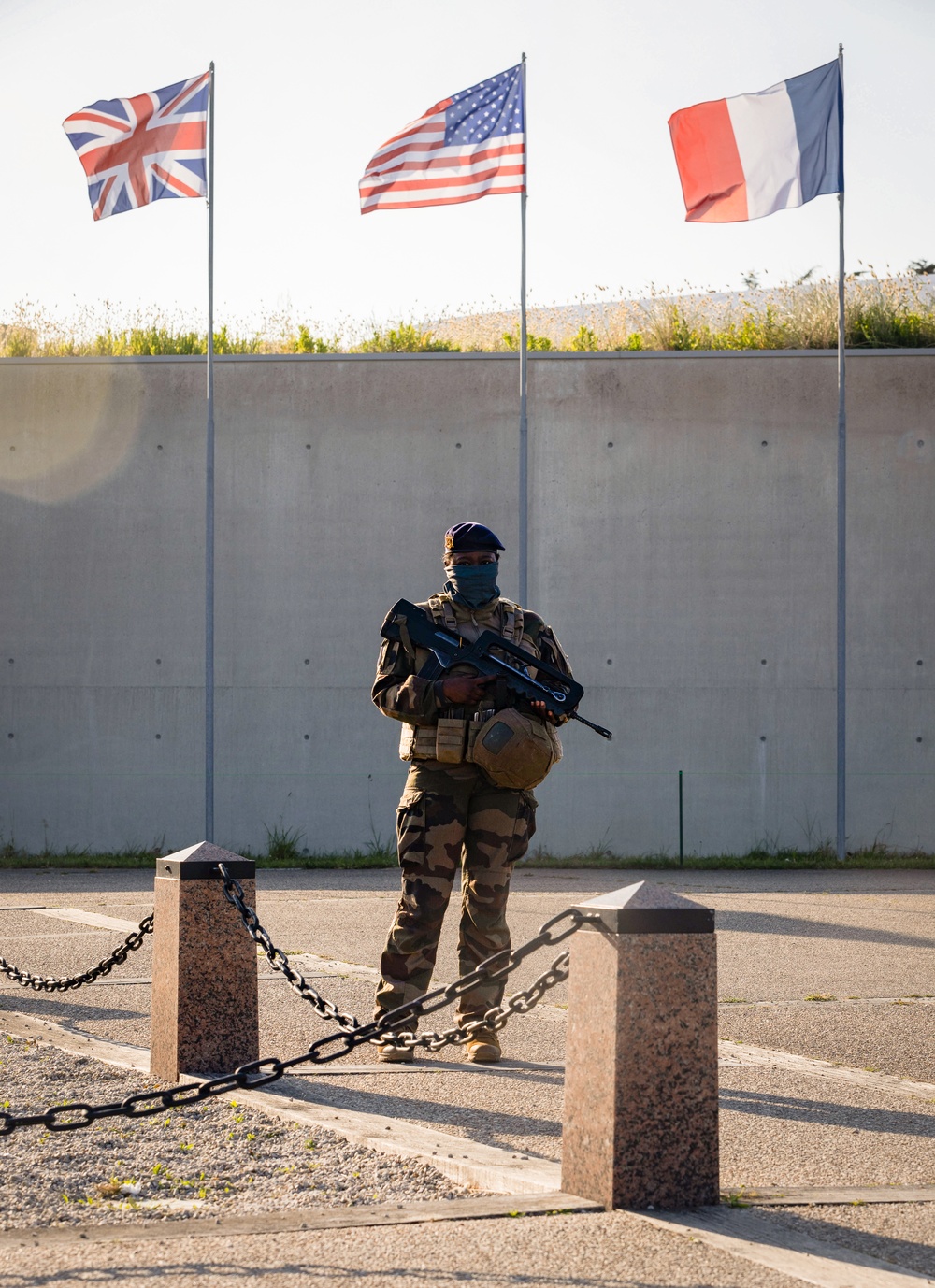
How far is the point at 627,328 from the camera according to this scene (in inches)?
895

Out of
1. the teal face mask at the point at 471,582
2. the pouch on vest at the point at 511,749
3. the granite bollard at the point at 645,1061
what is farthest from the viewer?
the teal face mask at the point at 471,582

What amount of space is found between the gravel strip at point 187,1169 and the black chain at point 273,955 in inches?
16.9

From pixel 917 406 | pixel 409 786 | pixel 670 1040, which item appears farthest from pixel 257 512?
pixel 670 1040

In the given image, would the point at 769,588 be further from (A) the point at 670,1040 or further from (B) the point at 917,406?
(A) the point at 670,1040

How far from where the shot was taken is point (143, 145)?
18594 millimetres

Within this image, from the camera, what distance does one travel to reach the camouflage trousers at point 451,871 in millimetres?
5949

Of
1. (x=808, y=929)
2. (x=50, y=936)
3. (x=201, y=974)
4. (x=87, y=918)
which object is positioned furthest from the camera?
(x=87, y=918)

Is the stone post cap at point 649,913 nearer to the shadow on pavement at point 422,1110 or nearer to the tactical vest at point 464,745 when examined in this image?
the shadow on pavement at point 422,1110

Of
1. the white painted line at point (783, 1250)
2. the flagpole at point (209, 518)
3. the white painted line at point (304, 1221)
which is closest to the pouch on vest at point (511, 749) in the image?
the white painted line at point (304, 1221)

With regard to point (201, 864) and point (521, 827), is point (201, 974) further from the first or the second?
point (521, 827)

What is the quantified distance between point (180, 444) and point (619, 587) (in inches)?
265

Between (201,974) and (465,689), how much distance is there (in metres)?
1.52

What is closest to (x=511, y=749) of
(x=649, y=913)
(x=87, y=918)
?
(x=649, y=913)

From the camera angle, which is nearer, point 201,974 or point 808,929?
point 201,974
